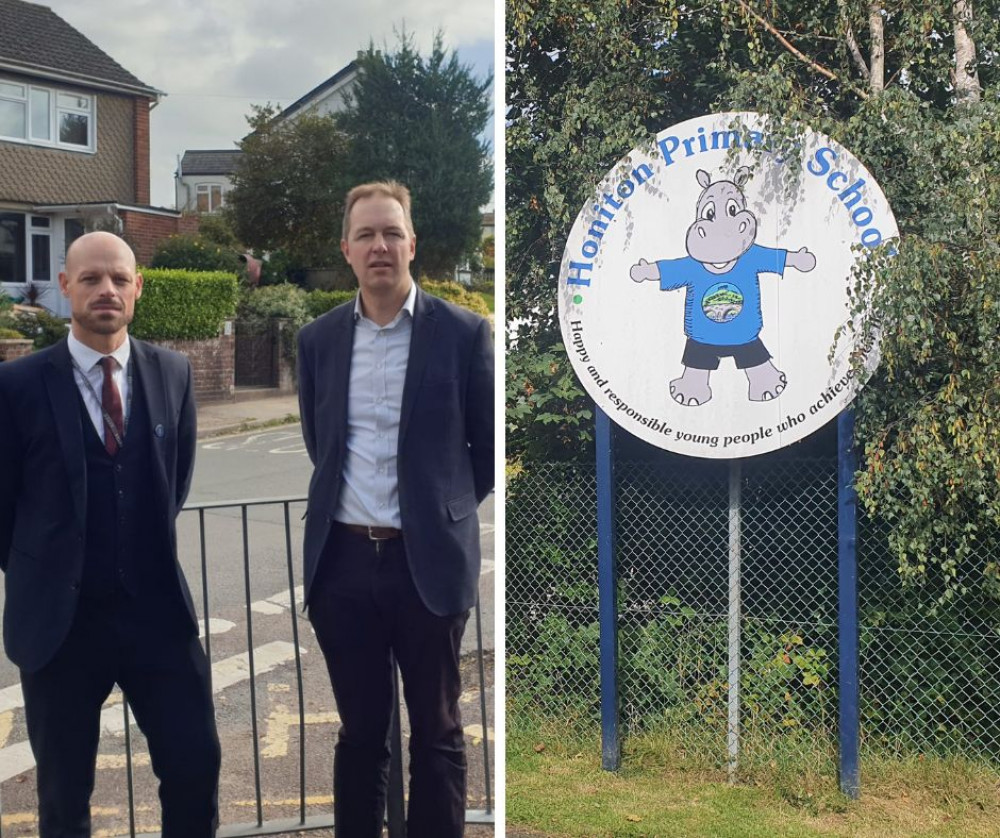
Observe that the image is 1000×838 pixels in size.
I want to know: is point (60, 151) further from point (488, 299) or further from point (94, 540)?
point (488, 299)

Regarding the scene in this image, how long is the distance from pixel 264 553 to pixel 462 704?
265cm

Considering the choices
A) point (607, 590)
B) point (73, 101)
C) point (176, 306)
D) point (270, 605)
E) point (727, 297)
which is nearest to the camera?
point (73, 101)

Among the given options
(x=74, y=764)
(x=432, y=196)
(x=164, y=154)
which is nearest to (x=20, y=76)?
(x=164, y=154)

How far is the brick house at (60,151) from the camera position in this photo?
1988 mm

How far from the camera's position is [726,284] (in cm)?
414

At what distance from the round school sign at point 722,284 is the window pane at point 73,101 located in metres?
2.44

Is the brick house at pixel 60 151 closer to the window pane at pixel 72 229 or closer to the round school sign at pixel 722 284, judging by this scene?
the window pane at pixel 72 229

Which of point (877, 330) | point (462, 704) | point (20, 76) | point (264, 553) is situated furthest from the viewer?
point (264, 553)

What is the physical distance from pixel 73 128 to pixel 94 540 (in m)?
0.76

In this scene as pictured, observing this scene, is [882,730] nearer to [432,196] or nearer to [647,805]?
[647,805]

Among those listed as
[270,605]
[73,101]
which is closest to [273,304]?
[73,101]

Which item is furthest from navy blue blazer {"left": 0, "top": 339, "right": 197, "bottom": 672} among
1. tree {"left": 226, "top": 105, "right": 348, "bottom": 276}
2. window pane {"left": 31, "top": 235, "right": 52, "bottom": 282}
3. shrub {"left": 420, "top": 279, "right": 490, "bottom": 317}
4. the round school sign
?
the round school sign

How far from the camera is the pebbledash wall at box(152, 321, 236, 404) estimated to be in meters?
2.18

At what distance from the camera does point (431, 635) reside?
2146 mm
